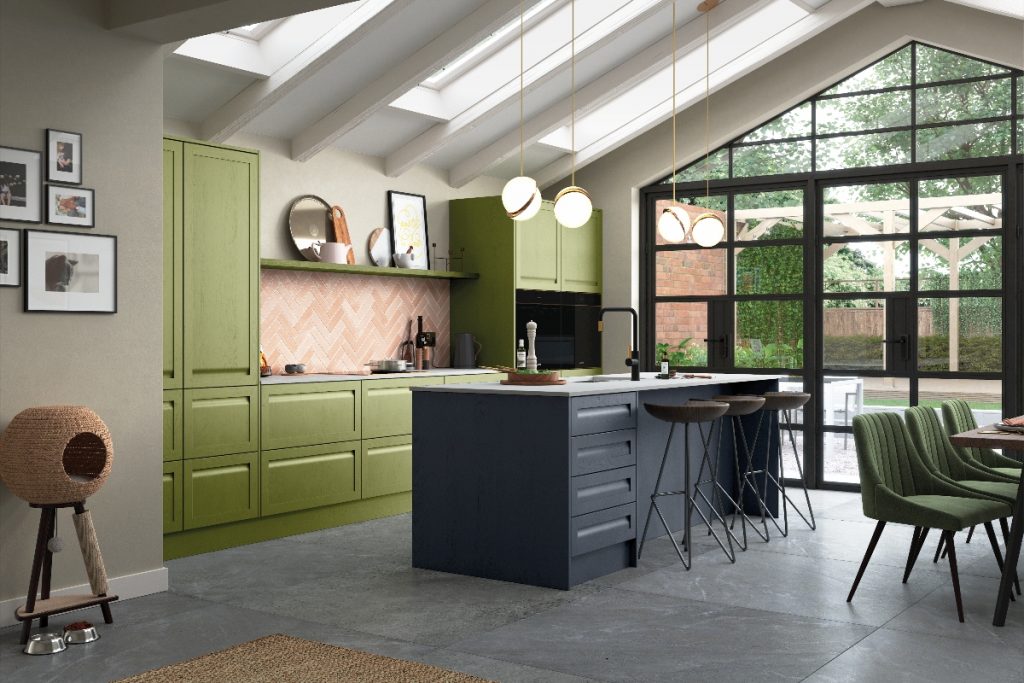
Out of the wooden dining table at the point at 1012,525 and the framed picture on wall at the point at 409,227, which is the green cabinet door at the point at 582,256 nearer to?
the framed picture on wall at the point at 409,227

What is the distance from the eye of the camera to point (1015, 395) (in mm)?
7367

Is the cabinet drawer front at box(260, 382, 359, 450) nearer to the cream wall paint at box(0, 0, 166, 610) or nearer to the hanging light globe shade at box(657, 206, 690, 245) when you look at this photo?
the cream wall paint at box(0, 0, 166, 610)

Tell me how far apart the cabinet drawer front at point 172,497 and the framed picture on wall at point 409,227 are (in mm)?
2519

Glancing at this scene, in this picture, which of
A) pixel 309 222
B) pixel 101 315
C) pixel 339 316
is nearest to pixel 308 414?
pixel 339 316

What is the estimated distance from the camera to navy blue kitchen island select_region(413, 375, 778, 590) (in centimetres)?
480

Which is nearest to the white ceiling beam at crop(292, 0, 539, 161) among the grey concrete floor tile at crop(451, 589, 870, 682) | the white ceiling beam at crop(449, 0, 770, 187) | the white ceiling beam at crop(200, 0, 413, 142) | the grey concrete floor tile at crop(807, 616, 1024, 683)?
the white ceiling beam at crop(200, 0, 413, 142)

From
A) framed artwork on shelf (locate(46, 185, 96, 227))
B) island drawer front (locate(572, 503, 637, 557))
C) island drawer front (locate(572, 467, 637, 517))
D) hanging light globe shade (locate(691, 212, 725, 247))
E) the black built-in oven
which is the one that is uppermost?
hanging light globe shade (locate(691, 212, 725, 247))

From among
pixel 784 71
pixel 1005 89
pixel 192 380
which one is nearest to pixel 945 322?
pixel 1005 89

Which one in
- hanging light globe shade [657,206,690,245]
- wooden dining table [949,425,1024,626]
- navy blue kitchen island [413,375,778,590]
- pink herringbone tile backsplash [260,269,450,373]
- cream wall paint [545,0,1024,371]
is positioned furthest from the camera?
cream wall paint [545,0,1024,371]

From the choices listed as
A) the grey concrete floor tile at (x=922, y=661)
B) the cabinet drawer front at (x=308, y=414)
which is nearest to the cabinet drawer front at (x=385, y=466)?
the cabinet drawer front at (x=308, y=414)

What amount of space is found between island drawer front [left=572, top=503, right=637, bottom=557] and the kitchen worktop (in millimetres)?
2007

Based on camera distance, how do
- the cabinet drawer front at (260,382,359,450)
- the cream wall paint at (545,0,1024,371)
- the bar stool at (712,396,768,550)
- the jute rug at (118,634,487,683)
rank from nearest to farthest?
the jute rug at (118,634,487,683)
the bar stool at (712,396,768,550)
the cabinet drawer front at (260,382,359,450)
the cream wall paint at (545,0,1024,371)

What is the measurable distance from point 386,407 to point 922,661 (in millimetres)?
3756

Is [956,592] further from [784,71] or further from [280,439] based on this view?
[784,71]
